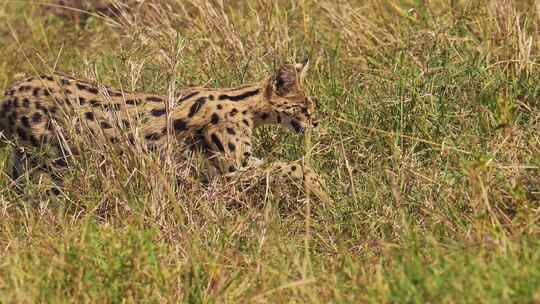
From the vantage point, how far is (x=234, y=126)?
647 centimetres

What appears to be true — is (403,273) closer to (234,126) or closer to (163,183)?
(163,183)

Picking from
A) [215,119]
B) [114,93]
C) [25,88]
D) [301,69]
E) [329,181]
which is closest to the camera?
[329,181]

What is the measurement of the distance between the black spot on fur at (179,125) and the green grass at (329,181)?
0.36m

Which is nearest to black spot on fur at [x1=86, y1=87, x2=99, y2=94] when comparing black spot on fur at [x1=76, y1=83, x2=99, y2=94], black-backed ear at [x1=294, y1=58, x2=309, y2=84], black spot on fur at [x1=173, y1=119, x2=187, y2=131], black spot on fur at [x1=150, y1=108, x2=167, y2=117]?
black spot on fur at [x1=76, y1=83, x2=99, y2=94]

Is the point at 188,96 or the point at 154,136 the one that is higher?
the point at 188,96

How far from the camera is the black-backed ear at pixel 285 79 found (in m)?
6.59

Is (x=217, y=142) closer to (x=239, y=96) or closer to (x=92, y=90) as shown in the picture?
(x=239, y=96)

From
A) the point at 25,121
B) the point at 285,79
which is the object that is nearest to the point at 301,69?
the point at 285,79

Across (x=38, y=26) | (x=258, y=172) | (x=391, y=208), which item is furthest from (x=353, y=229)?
(x=38, y=26)

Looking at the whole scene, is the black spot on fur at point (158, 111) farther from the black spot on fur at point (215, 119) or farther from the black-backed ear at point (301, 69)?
the black-backed ear at point (301, 69)

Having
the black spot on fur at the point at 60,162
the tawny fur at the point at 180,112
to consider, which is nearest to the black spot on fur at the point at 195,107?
the tawny fur at the point at 180,112

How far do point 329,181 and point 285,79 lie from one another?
30.8 inches

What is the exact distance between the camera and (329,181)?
6.04m

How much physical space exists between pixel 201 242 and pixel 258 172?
0.76 m
